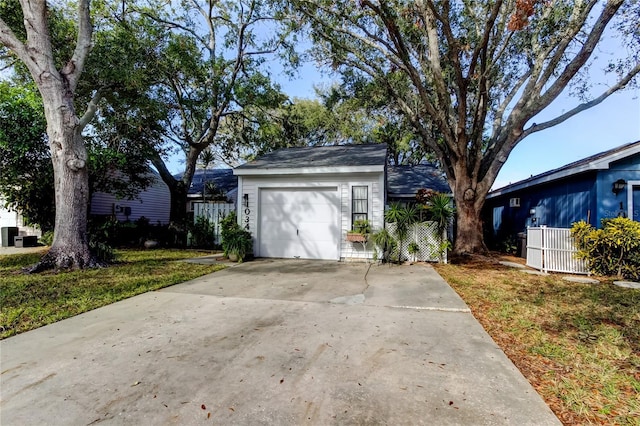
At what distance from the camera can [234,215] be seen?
9.30 meters

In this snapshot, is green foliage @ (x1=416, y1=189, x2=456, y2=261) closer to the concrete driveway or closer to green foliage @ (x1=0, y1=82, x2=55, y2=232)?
the concrete driveway

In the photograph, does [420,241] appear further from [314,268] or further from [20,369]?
[20,369]

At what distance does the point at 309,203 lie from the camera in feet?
29.3

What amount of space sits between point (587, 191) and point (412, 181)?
608 centimetres

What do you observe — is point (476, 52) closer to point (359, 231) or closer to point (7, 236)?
point (359, 231)

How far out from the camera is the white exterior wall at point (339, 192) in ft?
27.5

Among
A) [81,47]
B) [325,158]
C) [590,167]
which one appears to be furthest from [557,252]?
[81,47]

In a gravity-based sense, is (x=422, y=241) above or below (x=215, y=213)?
below

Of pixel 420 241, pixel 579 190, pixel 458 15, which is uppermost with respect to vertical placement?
pixel 458 15

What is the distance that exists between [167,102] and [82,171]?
6738mm

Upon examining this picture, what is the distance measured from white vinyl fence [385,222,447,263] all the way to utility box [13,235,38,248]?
13.9 metres

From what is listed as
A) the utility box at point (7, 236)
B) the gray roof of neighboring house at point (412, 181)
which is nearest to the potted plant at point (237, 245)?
the gray roof of neighboring house at point (412, 181)

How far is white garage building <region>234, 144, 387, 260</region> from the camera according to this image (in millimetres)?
8438

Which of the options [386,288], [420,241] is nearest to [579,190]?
[420,241]
